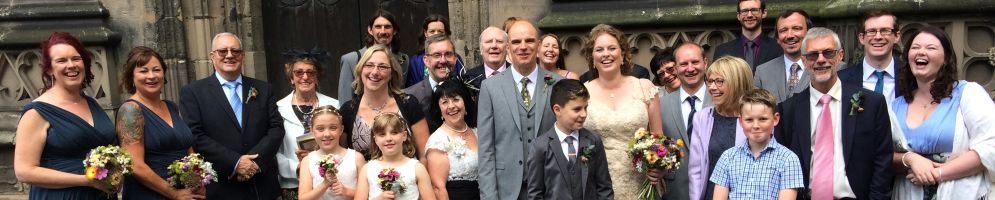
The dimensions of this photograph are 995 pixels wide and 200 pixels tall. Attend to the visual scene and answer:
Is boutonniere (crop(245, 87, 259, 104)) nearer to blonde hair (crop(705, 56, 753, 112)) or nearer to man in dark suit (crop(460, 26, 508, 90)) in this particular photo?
man in dark suit (crop(460, 26, 508, 90))

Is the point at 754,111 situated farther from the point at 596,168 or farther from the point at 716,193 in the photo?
the point at 596,168

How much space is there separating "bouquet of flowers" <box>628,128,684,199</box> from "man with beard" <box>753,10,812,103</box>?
0.80 metres

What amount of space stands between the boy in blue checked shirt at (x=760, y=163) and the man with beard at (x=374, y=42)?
236 cm

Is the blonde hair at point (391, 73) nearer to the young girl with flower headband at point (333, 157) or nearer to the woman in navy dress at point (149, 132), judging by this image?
the young girl with flower headband at point (333, 157)

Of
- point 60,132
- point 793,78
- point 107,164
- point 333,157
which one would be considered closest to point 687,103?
point 793,78

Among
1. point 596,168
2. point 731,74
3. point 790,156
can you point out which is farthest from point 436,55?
point 790,156

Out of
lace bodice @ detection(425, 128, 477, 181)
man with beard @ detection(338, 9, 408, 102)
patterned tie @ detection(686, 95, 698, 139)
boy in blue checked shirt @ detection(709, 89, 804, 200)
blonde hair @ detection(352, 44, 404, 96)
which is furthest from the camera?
man with beard @ detection(338, 9, 408, 102)

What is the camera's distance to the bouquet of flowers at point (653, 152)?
4.46m

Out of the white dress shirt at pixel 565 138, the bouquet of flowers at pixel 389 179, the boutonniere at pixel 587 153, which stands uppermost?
the white dress shirt at pixel 565 138

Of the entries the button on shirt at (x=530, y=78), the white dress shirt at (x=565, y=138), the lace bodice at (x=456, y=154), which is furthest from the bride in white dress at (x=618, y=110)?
the lace bodice at (x=456, y=154)

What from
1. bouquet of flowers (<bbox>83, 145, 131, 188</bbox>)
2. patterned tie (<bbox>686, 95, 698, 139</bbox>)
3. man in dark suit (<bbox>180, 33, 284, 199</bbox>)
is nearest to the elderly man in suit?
patterned tie (<bbox>686, 95, 698, 139</bbox>)

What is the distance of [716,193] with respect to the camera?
4.44m

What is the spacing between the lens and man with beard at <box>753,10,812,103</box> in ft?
16.9

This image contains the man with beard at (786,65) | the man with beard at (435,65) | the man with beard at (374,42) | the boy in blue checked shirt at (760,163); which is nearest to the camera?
the boy in blue checked shirt at (760,163)
